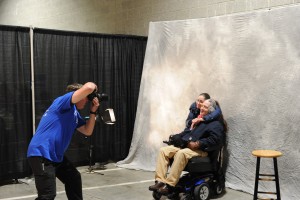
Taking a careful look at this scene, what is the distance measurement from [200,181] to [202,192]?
0.11 m

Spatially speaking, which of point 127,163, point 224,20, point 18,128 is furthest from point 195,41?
point 18,128

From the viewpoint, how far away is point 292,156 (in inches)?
163

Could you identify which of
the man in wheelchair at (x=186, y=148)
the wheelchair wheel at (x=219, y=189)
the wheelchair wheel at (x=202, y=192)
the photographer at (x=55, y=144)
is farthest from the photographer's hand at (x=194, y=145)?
the photographer at (x=55, y=144)

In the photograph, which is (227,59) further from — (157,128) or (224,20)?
(157,128)

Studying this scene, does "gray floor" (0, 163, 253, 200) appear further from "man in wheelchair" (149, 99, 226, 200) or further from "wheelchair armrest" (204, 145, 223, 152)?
"wheelchair armrest" (204, 145, 223, 152)

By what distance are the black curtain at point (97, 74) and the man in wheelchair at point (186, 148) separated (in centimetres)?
149

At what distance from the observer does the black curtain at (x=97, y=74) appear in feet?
17.4

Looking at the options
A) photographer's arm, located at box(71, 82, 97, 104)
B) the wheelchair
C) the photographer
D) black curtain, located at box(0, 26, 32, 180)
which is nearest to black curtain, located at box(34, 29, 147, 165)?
black curtain, located at box(0, 26, 32, 180)

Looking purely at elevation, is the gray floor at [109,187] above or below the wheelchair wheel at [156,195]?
below

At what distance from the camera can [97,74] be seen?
5789 millimetres

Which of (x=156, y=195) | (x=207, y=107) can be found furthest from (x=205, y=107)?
(x=156, y=195)

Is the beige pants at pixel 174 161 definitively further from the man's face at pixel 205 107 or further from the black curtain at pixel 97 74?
the black curtain at pixel 97 74

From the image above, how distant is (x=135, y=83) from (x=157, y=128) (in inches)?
34.8

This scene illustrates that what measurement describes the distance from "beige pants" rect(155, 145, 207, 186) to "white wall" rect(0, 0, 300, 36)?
6.13 feet
